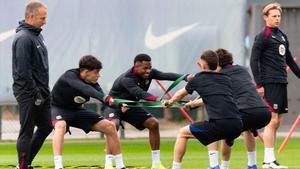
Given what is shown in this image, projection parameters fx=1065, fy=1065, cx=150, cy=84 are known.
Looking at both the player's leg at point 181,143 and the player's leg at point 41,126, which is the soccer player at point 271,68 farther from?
the player's leg at point 41,126

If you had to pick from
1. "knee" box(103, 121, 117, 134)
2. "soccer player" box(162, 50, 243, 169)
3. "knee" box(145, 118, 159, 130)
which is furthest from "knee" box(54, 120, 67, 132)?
"soccer player" box(162, 50, 243, 169)

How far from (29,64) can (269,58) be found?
3.78 m

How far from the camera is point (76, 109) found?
42.3ft

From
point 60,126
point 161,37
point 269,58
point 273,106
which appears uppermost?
point 269,58

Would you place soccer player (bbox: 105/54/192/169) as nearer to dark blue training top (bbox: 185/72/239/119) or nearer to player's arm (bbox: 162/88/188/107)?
player's arm (bbox: 162/88/188/107)

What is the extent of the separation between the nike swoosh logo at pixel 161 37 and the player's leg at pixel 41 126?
8148 millimetres

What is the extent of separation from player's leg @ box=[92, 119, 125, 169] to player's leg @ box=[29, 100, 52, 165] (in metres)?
0.72

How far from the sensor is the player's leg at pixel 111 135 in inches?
504

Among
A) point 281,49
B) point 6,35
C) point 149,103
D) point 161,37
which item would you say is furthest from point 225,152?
point 6,35

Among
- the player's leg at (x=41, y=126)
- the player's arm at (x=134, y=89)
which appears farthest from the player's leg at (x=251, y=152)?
the player's leg at (x=41, y=126)

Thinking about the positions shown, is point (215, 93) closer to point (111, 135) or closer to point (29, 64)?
point (111, 135)

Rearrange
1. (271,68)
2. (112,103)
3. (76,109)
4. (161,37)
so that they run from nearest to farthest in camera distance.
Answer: (112,103)
(76,109)
(271,68)
(161,37)

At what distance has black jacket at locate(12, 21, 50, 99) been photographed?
38.4ft

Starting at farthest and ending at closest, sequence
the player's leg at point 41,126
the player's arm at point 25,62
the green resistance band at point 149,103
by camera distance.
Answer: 1. the green resistance band at point 149,103
2. the player's leg at point 41,126
3. the player's arm at point 25,62
